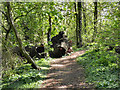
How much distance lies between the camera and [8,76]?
22.6 feet

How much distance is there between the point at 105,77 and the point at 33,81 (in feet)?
12.2

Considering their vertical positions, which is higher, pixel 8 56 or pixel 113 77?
pixel 8 56

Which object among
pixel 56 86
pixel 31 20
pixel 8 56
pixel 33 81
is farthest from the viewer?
pixel 31 20

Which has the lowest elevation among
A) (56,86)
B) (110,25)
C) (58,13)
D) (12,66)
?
(56,86)

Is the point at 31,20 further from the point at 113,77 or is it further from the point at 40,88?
the point at 113,77

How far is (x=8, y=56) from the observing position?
7102 millimetres

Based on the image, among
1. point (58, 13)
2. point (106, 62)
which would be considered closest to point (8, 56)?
point (58, 13)

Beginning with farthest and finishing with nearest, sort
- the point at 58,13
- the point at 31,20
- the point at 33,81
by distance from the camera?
1. the point at 31,20
2. the point at 33,81
3. the point at 58,13

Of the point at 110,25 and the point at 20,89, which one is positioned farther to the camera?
the point at 110,25

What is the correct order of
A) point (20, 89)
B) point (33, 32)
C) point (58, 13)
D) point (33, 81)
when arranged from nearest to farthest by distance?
1. point (58, 13)
2. point (20, 89)
3. point (33, 81)
4. point (33, 32)

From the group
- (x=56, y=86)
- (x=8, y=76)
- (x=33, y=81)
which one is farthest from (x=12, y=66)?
(x=56, y=86)

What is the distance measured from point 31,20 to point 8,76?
622 centimetres

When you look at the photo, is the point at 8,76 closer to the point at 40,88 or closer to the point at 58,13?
the point at 40,88

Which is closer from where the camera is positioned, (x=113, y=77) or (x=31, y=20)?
(x=113, y=77)
